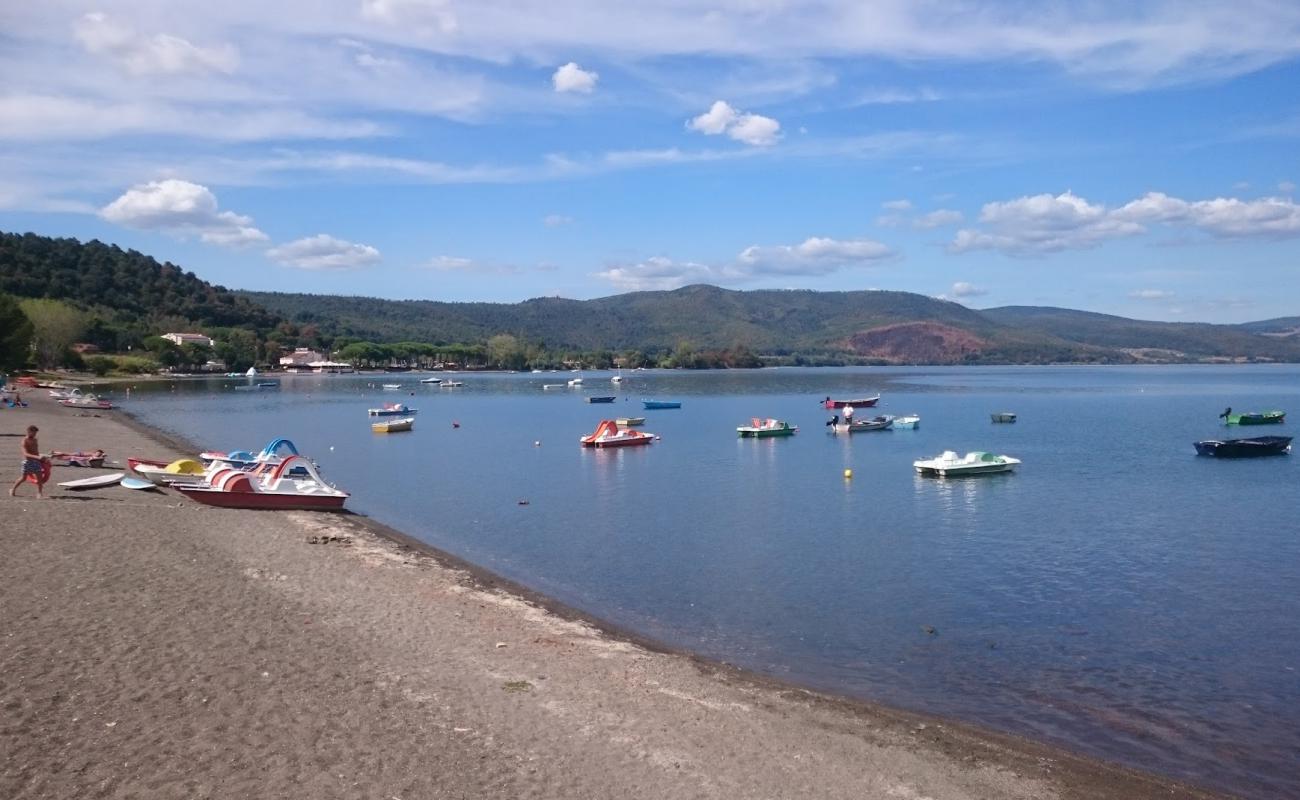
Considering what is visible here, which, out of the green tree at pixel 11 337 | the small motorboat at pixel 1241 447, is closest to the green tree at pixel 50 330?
the green tree at pixel 11 337

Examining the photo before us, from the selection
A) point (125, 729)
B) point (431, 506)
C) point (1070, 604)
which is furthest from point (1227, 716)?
point (431, 506)

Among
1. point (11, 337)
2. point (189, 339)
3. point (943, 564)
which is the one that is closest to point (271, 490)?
point (943, 564)

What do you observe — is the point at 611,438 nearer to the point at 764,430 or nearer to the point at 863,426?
the point at 764,430

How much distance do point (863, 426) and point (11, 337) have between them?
68.3 meters

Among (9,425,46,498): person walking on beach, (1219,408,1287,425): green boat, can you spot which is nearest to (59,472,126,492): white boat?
(9,425,46,498): person walking on beach

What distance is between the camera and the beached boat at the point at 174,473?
2677 cm

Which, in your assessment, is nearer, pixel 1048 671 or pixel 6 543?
pixel 1048 671

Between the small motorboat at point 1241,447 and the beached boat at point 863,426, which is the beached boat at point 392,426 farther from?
the small motorboat at point 1241,447

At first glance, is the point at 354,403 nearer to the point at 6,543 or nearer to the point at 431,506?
the point at 431,506

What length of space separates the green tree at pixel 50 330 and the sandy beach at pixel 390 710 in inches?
4787

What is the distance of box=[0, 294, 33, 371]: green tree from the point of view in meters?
77.5

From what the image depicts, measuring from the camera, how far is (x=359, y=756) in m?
8.79

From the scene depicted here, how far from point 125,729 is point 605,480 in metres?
32.0

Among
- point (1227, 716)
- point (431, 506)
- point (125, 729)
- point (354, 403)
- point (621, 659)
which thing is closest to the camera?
point (125, 729)
